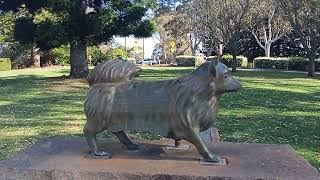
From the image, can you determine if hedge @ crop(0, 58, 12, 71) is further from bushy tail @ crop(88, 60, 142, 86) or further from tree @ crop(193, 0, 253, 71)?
bushy tail @ crop(88, 60, 142, 86)

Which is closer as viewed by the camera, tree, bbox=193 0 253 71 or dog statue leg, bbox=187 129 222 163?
dog statue leg, bbox=187 129 222 163

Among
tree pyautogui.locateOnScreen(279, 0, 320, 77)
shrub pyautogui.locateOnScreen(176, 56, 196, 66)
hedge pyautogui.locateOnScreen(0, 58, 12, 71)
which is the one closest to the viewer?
tree pyautogui.locateOnScreen(279, 0, 320, 77)

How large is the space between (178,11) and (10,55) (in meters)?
19.8

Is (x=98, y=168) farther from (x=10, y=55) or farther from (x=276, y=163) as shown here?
(x=10, y=55)

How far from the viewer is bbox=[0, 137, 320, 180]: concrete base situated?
3096mm

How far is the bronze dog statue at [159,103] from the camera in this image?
3303mm

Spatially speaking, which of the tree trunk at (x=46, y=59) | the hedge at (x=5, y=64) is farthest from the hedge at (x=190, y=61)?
the hedge at (x=5, y=64)

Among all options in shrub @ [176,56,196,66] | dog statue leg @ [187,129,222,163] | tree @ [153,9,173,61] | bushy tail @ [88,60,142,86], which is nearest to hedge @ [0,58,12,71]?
shrub @ [176,56,196,66]

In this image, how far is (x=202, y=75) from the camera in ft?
11.0

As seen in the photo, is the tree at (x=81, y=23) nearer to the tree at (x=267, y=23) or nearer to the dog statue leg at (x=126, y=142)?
the dog statue leg at (x=126, y=142)

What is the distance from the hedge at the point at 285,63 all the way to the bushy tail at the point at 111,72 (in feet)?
97.7

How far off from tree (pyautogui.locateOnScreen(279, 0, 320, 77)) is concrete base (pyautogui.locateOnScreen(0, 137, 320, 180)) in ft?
65.8

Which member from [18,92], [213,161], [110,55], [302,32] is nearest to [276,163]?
[213,161]

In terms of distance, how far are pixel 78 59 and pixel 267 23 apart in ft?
82.0
